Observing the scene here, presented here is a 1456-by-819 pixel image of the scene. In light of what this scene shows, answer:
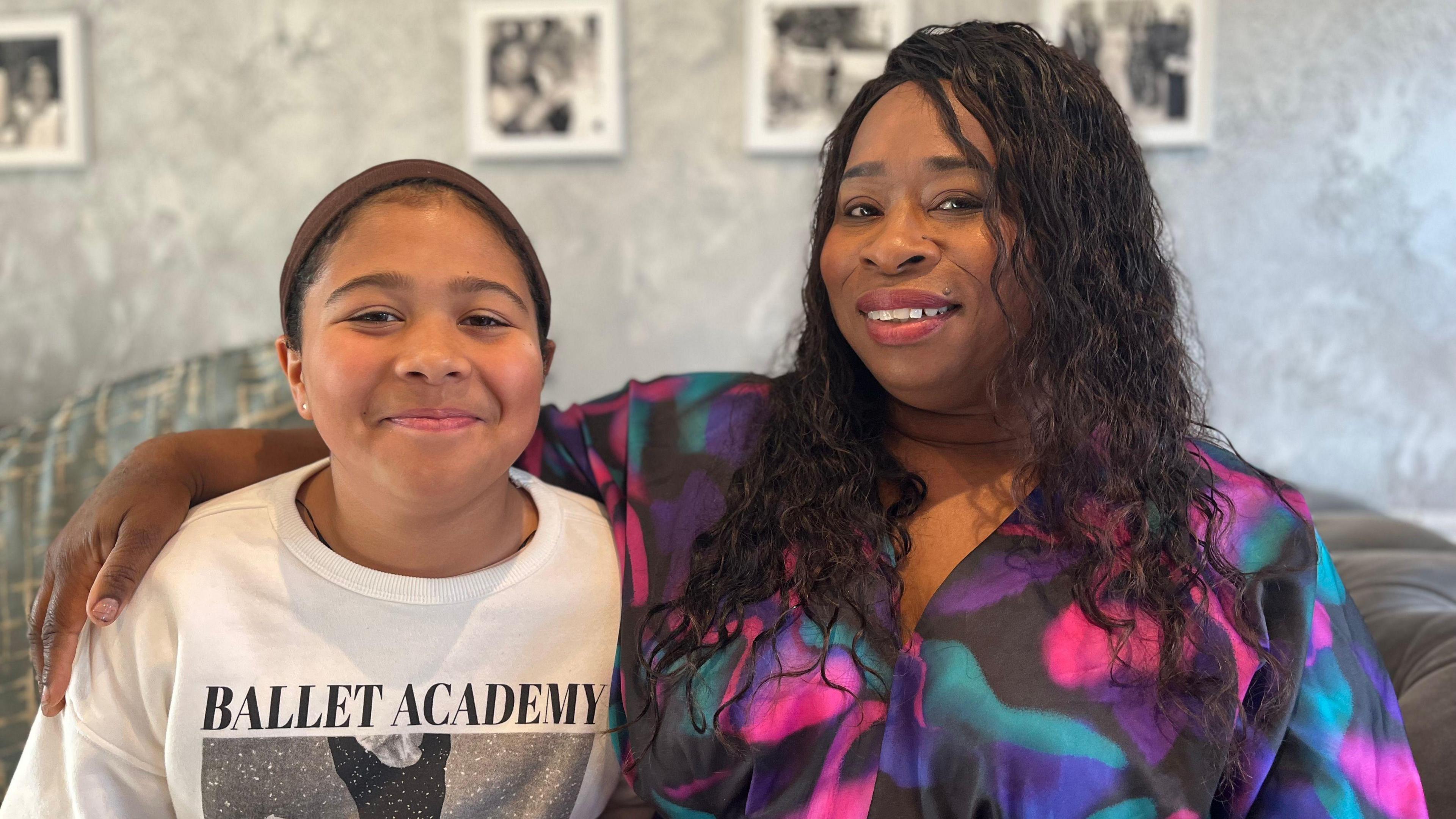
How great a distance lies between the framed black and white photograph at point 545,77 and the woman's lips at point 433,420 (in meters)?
1.41

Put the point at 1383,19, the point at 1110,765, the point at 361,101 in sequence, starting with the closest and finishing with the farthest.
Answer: the point at 1110,765 → the point at 1383,19 → the point at 361,101

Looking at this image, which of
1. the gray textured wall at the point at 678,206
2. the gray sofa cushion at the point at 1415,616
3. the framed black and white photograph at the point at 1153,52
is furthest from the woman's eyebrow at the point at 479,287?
the framed black and white photograph at the point at 1153,52

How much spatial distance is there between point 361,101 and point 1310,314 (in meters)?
2.19

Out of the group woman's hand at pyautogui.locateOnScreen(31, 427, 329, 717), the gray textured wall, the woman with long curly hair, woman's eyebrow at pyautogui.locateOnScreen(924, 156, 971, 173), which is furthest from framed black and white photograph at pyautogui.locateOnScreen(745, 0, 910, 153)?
woman's hand at pyautogui.locateOnScreen(31, 427, 329, 717)

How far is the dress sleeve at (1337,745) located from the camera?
97 centimetres

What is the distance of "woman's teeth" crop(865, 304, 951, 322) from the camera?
1.07 metres

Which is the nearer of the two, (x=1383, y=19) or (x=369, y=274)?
(x=369, y=274)

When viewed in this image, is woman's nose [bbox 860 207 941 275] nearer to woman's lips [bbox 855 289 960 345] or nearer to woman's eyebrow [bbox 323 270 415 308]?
woman's lips [bbox 855 289 960 345]

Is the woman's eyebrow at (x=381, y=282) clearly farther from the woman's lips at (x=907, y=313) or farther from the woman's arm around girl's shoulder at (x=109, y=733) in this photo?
the woman's lips at (x=907, y=313)

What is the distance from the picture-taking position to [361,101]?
234cm

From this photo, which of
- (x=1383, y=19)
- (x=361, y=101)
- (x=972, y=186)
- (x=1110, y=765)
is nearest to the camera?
(x=1110, y=765)

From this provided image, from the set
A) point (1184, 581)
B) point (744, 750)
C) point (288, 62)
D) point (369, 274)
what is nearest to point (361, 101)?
point (288, 62)

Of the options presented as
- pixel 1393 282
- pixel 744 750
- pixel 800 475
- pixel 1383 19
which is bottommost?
pixel 744 750

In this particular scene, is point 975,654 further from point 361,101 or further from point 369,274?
point 361,101
